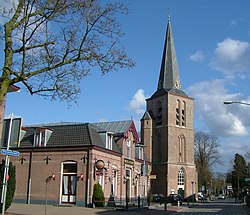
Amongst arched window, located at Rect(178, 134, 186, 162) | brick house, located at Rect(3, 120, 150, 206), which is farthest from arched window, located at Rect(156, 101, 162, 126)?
brick house, located at Rect(3, 120, 150, 206)

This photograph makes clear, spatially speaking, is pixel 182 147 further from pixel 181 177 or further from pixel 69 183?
pixel 69 183

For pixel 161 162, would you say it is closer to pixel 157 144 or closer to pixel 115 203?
pixel 157 144

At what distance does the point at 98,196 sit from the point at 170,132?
3711cm

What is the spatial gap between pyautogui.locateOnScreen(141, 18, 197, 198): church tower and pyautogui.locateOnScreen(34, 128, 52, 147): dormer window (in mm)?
34296

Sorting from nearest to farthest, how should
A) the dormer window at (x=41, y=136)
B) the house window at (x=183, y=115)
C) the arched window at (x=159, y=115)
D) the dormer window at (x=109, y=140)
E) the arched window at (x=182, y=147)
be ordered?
1. the dormer window at (x=41, y=136)
2. the dormer window at (x=109, y=140)
3. the arched window at (x=182, y=147)
4. the arched window at (x=159, y=115)
5. the house window at (x=183, y=115)

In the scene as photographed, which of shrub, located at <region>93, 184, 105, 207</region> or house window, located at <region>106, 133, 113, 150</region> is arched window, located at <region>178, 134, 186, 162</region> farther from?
shrub, located at <region>93, 184, 105, 207</region>

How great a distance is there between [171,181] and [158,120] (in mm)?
12374

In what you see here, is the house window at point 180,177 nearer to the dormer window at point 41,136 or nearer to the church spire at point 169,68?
the church spire at point 169,68

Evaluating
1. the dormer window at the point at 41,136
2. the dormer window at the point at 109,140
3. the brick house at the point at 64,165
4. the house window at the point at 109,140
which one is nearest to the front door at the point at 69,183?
the brick house at the point at 64,165

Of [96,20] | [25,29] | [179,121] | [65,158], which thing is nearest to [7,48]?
[25,29]

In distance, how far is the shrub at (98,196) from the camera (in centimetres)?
3198

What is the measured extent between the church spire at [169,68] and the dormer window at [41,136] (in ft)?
133

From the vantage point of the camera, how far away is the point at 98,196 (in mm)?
32000

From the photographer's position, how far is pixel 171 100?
69.4 metres
